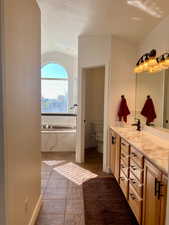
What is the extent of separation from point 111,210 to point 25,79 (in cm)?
192

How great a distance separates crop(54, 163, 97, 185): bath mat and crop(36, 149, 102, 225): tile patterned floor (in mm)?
42

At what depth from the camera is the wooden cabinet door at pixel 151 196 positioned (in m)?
1.59

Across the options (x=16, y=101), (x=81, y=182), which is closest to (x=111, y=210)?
(x=81, y=182)

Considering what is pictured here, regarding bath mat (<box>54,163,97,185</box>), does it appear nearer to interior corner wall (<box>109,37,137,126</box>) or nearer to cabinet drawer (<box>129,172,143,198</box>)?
interior corner wall (<box>109,37,137,126</box>)

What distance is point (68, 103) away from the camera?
5.77 meters

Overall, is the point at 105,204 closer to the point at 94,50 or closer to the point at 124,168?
the point at 124,168

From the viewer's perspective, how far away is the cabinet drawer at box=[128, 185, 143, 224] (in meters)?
1.96

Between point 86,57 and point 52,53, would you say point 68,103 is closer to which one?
point 52,53

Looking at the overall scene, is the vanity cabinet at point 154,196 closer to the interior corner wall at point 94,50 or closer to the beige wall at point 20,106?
the beige wall at point 20,106

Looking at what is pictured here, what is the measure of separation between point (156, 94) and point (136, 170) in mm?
1338

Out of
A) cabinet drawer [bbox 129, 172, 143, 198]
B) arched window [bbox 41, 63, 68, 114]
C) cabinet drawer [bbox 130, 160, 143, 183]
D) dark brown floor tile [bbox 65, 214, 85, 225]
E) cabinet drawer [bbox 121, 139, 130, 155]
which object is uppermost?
arched window [bbox 41, 63, 68, 114]

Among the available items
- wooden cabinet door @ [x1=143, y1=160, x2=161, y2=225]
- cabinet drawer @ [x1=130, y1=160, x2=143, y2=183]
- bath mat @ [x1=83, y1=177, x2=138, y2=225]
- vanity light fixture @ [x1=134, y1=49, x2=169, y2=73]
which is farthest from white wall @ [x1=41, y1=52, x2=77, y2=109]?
wooden cabinet door @ [x1=143, y1=160, x2=161, y2=225]

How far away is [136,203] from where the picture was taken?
2.07 metres

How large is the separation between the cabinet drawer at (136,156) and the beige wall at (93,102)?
302 cm
